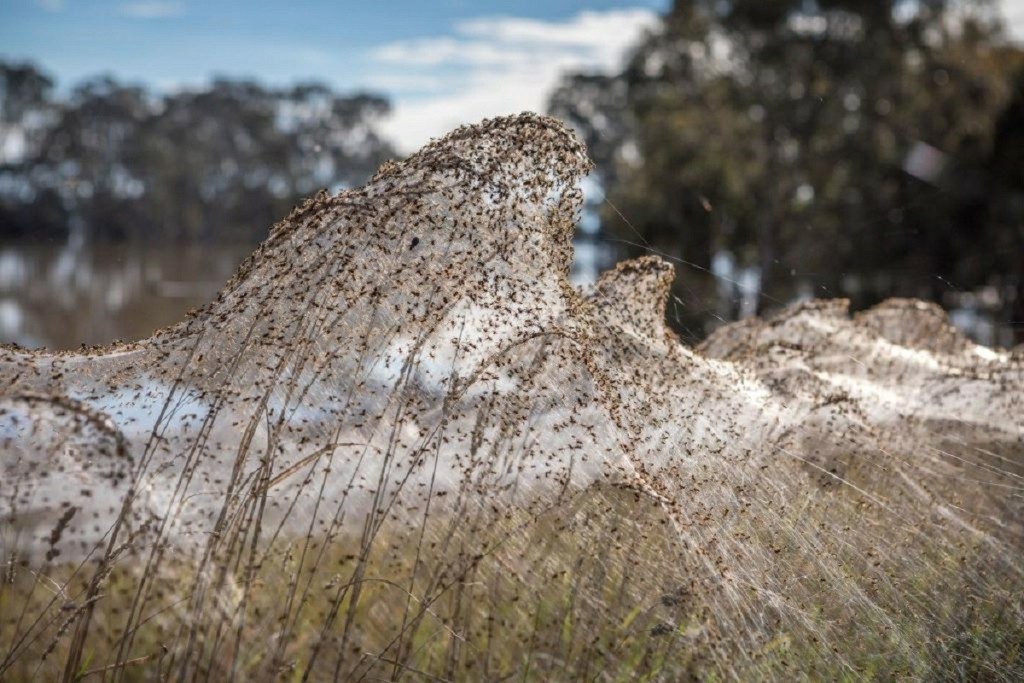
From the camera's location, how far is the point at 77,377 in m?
3.24

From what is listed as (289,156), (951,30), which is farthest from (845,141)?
(289,156)

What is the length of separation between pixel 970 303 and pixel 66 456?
86.4ft

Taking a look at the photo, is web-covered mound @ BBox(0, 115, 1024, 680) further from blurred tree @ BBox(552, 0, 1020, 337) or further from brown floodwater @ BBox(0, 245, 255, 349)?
blurred tree @ BBox(552, 0, 1020, 337)

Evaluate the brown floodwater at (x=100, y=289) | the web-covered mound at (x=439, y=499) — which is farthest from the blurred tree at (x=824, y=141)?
the web-covered mound at (x=439, y=499)

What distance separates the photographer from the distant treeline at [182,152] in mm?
45469

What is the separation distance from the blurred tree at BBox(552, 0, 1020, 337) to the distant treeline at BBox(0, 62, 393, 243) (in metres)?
20.3

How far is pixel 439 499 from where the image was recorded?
2.99 meters

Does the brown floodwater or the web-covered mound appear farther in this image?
the brown floodwater

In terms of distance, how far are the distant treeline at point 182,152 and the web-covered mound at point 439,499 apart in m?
41.2

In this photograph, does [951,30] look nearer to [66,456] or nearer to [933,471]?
[933,471]

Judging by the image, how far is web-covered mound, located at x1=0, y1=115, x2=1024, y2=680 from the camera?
8.63ft

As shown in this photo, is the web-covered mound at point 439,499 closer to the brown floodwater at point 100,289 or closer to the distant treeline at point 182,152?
the brown floodwater at point 100,289

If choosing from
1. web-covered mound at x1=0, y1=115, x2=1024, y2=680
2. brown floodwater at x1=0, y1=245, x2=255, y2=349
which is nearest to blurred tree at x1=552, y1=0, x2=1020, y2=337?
brown floodwater at x1=0, y1=245, x2=255, y2=349

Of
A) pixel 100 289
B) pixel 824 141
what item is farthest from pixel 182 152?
pixel 824 141
